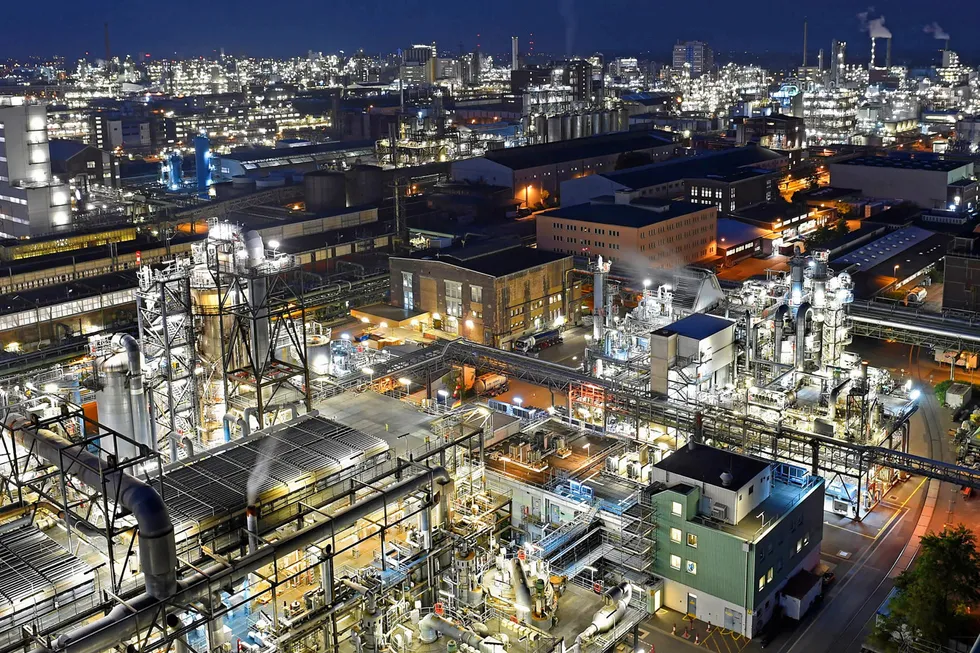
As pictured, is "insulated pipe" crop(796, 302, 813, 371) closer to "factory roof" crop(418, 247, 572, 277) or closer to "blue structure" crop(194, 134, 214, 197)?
"factory roof" crop(418, 247, 572, 277)

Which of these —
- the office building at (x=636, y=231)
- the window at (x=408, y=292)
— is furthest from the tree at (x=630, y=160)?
the window at (x=408, y=292)

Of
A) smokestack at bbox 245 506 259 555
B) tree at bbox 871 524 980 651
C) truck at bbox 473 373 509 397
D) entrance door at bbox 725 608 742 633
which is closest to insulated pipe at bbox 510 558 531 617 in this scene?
smokestack at bbox 245 506 259 555

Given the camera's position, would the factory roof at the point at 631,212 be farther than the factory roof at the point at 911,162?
No

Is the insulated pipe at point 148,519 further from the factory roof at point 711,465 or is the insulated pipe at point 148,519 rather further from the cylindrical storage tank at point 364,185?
the cylindrical storage tank at point 364,185

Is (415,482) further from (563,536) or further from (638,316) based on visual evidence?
(638,316)

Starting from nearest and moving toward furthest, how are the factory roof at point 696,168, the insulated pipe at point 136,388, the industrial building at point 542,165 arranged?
the insulated pipe at point 136,388 < the factory roof at point 696,168 < the industrial building at point 542,165

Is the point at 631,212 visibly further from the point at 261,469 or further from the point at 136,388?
the point at 261,469
